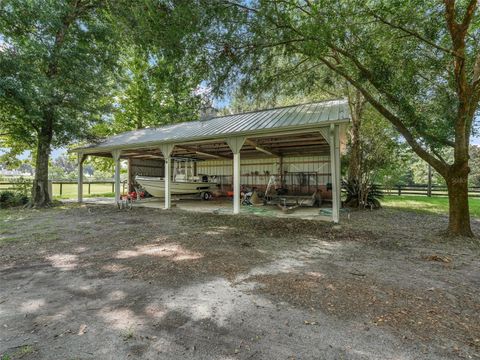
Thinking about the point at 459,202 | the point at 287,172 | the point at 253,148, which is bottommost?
the point at 459,202

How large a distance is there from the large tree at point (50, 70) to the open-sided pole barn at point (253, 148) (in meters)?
1.70

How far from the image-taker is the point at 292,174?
A: 15.5 m

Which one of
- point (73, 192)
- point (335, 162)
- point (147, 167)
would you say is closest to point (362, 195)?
point (335, 162)

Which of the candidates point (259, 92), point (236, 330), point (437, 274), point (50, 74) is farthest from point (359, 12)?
point (50, 74)

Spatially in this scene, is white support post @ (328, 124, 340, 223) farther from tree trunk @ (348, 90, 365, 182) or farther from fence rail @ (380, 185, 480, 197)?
fence rail @ (380, 185, 480, 197)

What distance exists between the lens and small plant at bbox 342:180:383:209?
443 inches

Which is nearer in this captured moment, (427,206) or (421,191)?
(427,206)

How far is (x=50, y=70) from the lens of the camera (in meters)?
11.5

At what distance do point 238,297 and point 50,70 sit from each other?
13595 millimetres

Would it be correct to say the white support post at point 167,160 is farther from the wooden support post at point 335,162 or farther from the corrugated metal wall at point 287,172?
the corrugated metal wall at point 287,172

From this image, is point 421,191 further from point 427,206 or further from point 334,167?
point 334,167

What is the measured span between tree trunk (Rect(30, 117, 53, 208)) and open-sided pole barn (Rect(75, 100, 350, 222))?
1.43 m

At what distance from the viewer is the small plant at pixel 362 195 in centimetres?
1124

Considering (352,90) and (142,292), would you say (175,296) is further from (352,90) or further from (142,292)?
(352,90)
